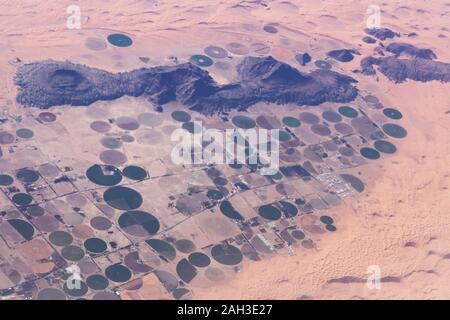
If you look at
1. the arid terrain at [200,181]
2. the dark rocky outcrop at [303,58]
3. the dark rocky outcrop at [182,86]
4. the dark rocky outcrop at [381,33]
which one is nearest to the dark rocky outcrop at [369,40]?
the dark rocky outcrop at [381,33]

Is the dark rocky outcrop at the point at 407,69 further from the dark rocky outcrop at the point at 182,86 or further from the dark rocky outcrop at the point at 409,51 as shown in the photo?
the dark rocky outcrop at the point at 182,86

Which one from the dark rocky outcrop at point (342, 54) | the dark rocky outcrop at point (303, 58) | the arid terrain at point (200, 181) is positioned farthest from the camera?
the dark rocky outcrop at point (342, 54)

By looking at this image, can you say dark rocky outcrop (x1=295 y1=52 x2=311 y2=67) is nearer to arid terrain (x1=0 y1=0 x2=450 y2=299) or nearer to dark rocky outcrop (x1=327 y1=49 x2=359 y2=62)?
arid terrain (x1=0 y1=0 x2=450 y2=299)

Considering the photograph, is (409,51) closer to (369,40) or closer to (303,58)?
(369,40)

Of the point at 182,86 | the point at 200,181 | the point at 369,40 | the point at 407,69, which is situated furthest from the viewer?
the point at 369,40

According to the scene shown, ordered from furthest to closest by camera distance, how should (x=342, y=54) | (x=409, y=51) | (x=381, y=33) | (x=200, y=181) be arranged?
(x=381, y=33)
(x=409, y=51)
(x=342, y=54)
(x=200, y=181)

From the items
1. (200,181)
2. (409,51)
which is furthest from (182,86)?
(409,51)

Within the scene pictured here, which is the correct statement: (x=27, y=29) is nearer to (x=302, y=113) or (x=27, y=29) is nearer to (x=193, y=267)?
(x=302, y=113)
